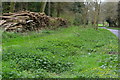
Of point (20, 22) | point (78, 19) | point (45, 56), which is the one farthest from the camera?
point (78, 19)

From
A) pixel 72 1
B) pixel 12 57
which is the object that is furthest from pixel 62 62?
pixel 72 1

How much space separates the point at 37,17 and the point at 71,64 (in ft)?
35.6

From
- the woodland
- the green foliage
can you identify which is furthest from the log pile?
the green foliage

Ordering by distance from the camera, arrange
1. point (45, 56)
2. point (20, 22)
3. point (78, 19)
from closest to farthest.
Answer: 1. point (45, 56)
2. point (20, 22)
3. point (78, 19)

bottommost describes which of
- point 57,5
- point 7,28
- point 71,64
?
point 71,64

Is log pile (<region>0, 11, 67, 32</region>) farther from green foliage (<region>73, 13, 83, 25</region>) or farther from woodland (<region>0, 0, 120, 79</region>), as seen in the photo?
green foliage (<region>73, 13, 83, 25</region>)

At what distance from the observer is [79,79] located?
4.60 metres

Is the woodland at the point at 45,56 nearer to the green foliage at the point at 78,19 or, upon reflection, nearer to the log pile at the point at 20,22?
the log pile at the point at 20,22

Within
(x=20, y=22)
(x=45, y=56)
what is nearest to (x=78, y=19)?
(x=20, y=22)

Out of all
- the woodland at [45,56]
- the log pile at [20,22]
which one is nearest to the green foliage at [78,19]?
the woodland at [45,56]

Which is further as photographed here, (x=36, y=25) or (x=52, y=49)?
(x=36, y=25)

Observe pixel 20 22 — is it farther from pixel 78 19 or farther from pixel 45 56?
pixel 78 19

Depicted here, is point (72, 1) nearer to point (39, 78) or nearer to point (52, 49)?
point (52, 49)

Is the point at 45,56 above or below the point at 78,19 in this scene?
below
